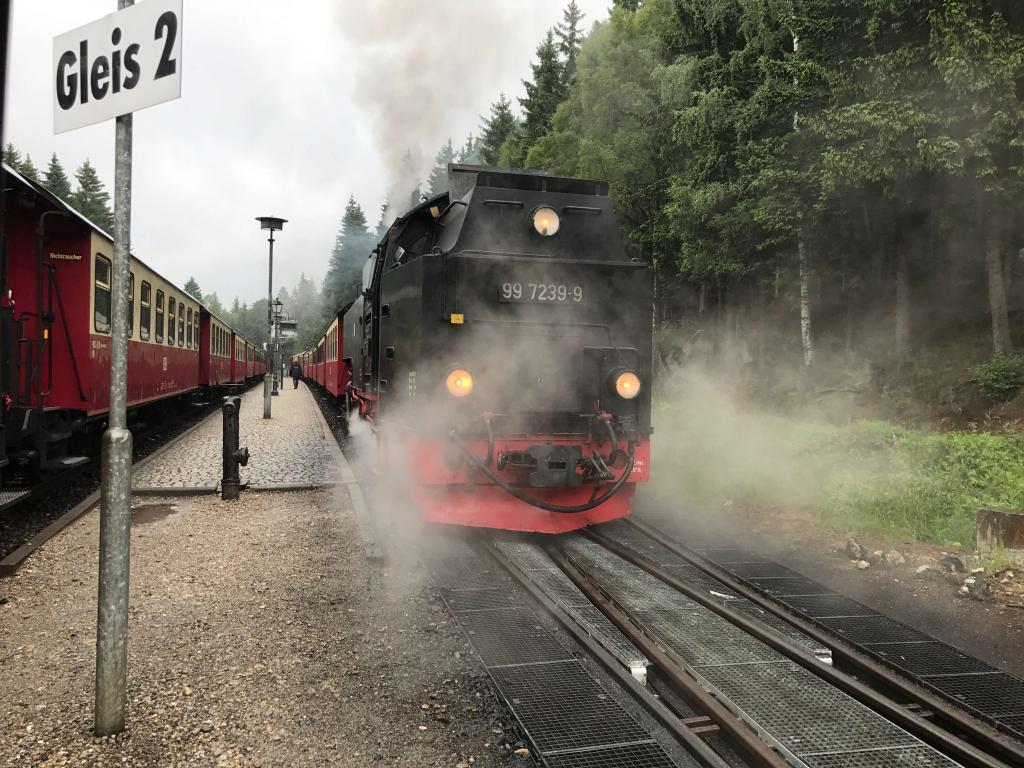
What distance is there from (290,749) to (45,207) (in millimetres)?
6325

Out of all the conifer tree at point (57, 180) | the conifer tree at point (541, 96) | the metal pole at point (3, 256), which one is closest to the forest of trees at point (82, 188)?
the conifer tree at point (57, 180)

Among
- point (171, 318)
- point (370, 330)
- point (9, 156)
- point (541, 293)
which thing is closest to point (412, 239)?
point (370, 330)

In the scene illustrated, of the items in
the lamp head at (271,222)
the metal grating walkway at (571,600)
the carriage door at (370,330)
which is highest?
the lamp head at (271,222)

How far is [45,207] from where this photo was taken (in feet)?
22.1

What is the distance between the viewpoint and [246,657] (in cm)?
357

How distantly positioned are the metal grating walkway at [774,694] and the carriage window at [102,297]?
6.93 meters

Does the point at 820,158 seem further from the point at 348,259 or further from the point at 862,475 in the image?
the point at 348,259

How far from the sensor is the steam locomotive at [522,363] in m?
5.84

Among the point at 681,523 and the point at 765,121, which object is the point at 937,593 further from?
the point at 765,121

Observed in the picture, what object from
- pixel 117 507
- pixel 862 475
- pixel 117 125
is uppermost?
pixel 117 125

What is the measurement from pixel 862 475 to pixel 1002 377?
7296mm

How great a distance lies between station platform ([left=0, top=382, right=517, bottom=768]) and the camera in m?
2.78

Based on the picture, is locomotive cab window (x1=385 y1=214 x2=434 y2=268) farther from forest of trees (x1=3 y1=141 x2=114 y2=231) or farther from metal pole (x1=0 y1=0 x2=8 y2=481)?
forest of trees (x1=3 y1=141 x2=114 y2=231)

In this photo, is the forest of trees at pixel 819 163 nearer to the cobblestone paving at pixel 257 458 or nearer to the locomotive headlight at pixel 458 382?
the locomotive headlight at pixel 458 382
